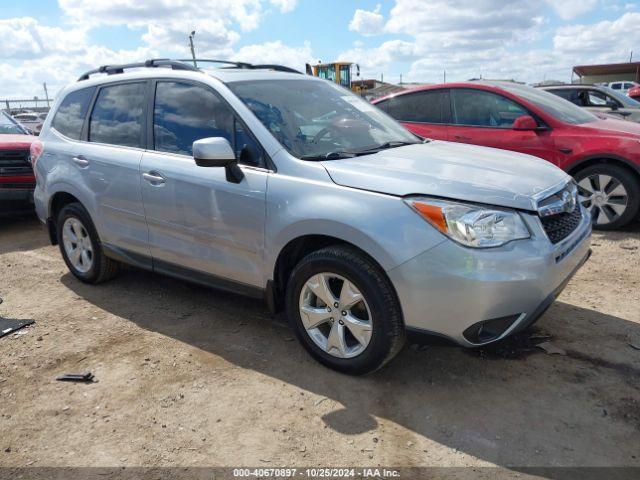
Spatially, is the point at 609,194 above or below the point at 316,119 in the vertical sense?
below

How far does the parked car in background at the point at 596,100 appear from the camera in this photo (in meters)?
8.94

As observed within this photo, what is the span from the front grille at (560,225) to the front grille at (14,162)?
669cm

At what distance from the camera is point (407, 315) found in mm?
2742

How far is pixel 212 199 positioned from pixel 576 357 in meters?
2.51

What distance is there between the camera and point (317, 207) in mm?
2932

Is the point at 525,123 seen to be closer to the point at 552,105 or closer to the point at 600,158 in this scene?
the point at 552,105

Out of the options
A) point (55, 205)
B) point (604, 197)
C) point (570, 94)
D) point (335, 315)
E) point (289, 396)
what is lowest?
point (289, 396)

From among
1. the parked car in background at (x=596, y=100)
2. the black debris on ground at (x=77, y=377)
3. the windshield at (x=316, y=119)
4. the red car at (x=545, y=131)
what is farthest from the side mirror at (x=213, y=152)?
the parked car in background at (x=596, y=100)

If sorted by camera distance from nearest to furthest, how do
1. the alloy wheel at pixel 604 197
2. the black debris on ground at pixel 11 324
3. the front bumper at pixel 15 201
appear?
1. the black debris on ground at pixel 11 324
2. the alloy wheel at pixel 604 197
3. the front bumper at pixel 15 201

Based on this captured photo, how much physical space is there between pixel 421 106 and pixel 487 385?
4.61 metres

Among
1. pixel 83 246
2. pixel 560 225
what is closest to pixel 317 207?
pixel 560 225

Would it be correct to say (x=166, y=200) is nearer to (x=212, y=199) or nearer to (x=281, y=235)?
(x=212, y=199)

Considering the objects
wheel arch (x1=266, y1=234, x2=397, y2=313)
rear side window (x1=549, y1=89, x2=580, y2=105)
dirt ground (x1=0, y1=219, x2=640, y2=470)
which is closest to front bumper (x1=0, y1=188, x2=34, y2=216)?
dirt ground (x1=0, y1=219, x2=640, y2=470)

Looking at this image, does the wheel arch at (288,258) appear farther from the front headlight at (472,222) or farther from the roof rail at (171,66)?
the roof rail at (171,66)
